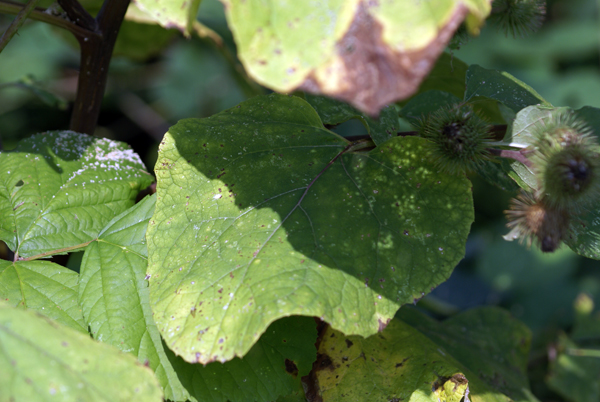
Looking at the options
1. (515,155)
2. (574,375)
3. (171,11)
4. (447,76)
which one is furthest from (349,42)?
(574,375)

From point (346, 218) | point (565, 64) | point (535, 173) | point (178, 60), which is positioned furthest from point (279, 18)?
point (565, 64)

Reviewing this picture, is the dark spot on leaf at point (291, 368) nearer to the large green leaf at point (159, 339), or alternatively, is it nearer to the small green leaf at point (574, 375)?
the large green leaf at point (159, 339)

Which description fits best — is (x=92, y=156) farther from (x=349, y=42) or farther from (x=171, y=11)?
(x=349, y=42)

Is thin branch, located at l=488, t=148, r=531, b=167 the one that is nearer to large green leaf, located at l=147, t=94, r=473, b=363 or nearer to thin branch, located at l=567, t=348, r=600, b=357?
large green leaf, located at l=147, t=94, r=473, b=363

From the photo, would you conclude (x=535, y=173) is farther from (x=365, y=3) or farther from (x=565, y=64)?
(x=565, y=64)

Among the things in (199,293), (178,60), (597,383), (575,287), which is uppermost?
(199,293)

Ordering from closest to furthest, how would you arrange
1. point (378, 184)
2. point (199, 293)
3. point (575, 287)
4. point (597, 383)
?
point (199, 293)
point (378, 184)
point (597, 383)
point (575, 287)
